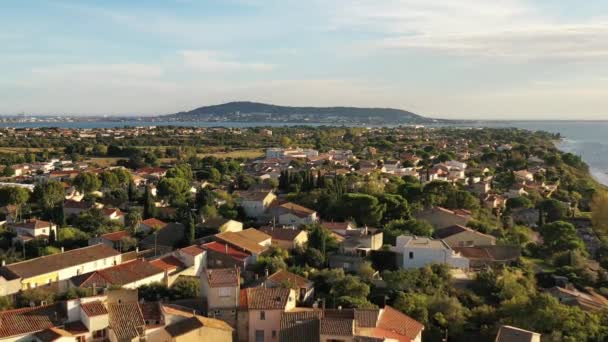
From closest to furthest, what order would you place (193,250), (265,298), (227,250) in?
(265,298), (193,250), (227,250)

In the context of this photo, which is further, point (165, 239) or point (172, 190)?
point (172, 190)

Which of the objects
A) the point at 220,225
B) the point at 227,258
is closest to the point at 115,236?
the point at 220,225

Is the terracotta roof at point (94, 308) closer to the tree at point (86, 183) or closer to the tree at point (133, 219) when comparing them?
the tree at point (133, 219)

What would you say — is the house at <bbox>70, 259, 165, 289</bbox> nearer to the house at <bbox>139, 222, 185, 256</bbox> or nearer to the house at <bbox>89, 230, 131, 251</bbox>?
the house at <bbox>139, 222, 185, 256</bbox>

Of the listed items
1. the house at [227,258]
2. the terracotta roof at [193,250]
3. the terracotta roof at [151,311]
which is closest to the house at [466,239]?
the house at [227,258]

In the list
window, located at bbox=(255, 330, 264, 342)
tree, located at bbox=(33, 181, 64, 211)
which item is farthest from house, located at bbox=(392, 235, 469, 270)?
tree, located at bbox=(33, 181, 64, 211)

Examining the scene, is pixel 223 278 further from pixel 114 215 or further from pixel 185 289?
pixel 114 215
